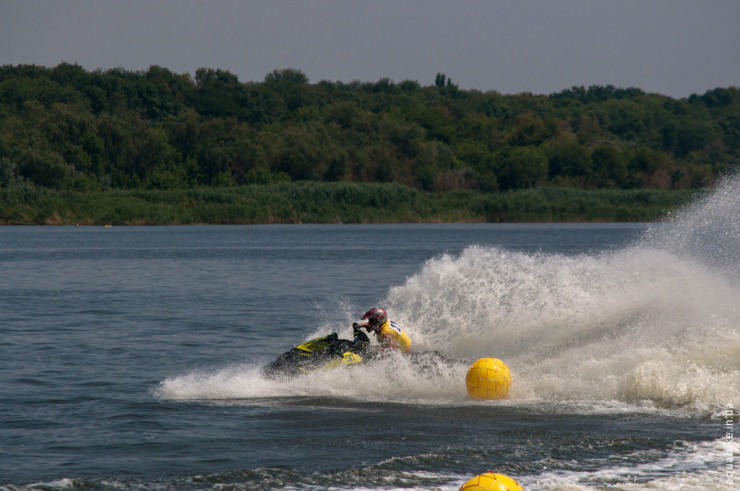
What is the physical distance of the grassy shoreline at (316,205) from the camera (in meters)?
88.5

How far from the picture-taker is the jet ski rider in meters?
17.5

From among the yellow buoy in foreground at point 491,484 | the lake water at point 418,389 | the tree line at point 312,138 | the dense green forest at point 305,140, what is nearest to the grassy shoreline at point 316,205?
the dense green forest at point 305,140

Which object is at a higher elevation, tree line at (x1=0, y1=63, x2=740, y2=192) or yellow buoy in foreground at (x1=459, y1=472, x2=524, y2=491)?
tree line at (x1=0, y1=63, x2=740, y2=192)

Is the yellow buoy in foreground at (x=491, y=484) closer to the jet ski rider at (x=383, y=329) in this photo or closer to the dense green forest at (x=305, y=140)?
the jet ski rider at (x=383, y=329)

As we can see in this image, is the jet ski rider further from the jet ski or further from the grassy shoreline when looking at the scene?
the grassy shoreline

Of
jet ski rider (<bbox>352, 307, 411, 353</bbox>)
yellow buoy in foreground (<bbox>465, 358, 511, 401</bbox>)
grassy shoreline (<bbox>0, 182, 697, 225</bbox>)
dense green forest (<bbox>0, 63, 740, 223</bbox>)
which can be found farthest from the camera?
dense green forest (<bbox>0, 63, 740, 223</bbox>)

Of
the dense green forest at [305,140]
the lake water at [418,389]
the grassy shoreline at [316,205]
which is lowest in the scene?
the lake water at [418,389]

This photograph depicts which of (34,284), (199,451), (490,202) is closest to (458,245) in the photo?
(34,284)

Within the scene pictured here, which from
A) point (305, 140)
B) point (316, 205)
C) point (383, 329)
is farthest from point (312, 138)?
point (383, 329)

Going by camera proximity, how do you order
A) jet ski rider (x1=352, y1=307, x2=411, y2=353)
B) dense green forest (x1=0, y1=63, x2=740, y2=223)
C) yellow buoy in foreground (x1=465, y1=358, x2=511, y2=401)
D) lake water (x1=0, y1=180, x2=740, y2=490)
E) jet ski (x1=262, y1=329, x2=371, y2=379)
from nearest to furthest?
lake water (x1=0, y1=180, x2=740, y2=490)
yellow buoy in foreground (x1=465, y1=358, x2=511, y2=401)
jet ski (x1=262, y1=329, x2=371, y2=379)
jet ski rider (x1=352, y1=307, x2=411, y2=353)
dense green forest (x1=0, y1=63, x2=740, y2=223)

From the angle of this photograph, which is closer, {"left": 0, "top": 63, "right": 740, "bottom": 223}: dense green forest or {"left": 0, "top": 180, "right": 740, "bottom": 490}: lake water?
Result: {"left": 0, "top": 180, "right": 740, "bottom": 490}: lake water

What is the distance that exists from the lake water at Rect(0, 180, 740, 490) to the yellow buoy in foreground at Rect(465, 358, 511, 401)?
169 mm

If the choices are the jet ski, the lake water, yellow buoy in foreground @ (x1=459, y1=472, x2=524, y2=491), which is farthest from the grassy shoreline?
yellow buoy in foreground @ (x1=459, y1=472, x2=524, y2=491)

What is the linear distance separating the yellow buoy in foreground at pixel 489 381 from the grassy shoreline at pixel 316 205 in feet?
245
